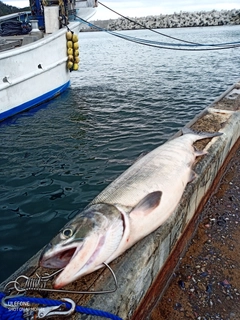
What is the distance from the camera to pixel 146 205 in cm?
272

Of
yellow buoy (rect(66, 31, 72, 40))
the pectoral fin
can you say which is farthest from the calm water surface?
yellow buoy (rect(66, 31, 72, 40))

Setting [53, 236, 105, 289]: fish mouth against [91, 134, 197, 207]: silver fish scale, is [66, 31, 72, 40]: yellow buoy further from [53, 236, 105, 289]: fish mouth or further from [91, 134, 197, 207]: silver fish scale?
[53, 236, 105, 289]: fish mouth

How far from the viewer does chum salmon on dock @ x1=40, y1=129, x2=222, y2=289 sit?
7.29ft

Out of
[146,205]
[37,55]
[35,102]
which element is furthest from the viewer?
[35,102]

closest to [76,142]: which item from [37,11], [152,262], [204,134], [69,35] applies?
[204,134]

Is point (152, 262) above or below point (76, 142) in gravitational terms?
above

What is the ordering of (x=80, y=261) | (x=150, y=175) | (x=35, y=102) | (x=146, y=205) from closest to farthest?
1. (x=80, y=261)
2. (x=146, y=205)
3. (x=150, y=175)
4. (x=35, y=102)

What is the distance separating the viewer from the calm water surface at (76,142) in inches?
182

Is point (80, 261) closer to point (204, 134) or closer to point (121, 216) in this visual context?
point (121, 216)

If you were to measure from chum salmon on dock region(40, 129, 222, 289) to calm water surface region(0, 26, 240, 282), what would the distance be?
69.6 inches

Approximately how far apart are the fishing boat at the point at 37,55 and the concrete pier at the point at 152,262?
6990 mm

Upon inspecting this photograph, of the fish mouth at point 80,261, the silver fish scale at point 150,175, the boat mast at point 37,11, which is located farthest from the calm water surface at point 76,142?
the boat mast at point 37,11

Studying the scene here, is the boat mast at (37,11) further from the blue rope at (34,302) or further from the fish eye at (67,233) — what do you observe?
the blue rope at (34,302)

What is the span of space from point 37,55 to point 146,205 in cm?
904
